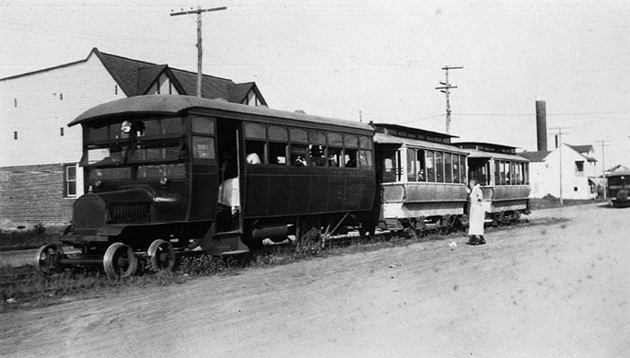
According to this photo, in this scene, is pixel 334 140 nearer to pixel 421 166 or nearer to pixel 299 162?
pixel 299 162

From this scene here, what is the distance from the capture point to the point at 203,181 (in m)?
10.6

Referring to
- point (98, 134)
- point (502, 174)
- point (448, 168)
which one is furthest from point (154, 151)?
point (502, 174)

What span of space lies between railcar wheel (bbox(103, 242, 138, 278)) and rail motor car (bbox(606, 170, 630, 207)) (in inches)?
1656

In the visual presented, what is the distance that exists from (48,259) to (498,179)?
1855 centimetres

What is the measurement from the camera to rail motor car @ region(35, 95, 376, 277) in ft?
32.6

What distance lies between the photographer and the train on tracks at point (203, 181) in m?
10.0

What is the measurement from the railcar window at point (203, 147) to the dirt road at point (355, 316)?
2.13 metres

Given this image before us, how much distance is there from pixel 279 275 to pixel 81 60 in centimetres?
2181

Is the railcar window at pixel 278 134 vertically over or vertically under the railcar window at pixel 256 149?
over

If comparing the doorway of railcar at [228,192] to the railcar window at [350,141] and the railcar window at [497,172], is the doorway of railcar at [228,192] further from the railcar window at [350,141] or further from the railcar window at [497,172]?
the railcar window at [497,172]

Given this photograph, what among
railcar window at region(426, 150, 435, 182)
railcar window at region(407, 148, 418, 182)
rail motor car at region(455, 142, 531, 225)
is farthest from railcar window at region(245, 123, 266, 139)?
rail motor car at region(455, 142, 531, 225)

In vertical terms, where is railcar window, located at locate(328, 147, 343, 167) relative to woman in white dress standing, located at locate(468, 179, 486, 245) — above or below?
above

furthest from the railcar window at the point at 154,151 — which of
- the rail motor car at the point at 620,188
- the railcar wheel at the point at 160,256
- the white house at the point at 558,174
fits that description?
the white house at the point at 558,174

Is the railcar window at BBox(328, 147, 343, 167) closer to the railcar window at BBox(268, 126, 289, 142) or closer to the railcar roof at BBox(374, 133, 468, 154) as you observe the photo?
the railcar window at BBox(268, 126, 289, 142)
